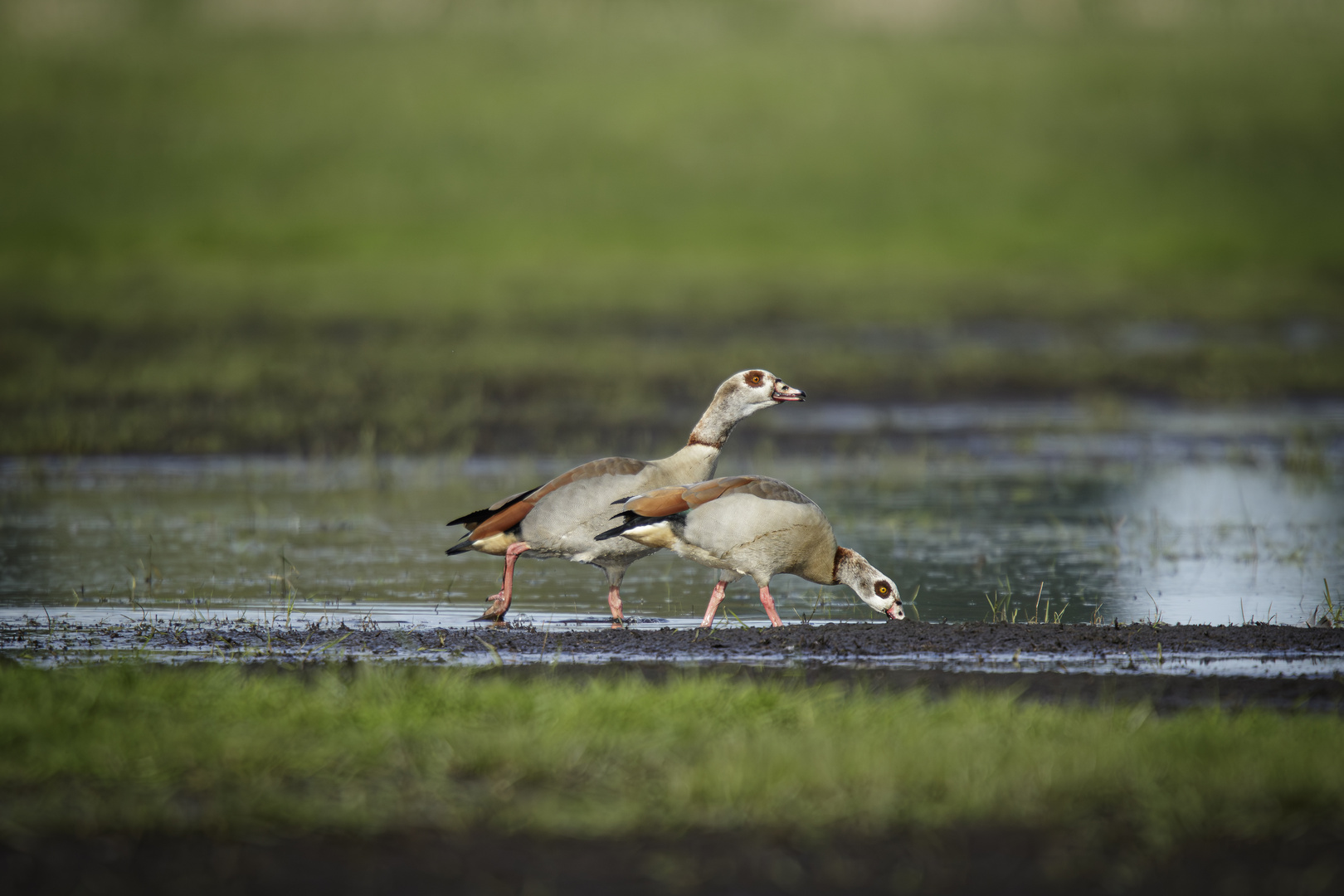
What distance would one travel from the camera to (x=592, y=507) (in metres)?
9.58

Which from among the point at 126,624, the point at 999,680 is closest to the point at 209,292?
the point at 126,624

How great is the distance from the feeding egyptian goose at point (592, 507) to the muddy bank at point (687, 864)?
4127 mm

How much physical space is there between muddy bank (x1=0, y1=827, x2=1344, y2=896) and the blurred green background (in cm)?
1396

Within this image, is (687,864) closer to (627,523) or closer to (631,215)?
(627,523)

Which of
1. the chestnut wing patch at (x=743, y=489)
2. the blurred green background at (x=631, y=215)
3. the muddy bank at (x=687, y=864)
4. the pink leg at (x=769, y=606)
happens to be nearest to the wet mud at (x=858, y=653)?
the pink leg at (x=769, y=606)

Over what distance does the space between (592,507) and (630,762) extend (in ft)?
11.7

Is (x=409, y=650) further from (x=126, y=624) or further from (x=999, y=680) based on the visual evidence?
(x=999, y=680)

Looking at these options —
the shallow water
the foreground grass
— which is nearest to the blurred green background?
the shallow water

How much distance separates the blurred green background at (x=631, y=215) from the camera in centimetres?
2477

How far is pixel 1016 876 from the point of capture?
5207mm

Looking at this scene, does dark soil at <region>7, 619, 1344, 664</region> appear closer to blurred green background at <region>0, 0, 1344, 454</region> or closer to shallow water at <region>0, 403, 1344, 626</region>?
shallow water at <region>0, 403, 1344, 626</region>

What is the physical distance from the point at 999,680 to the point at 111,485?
11.2m

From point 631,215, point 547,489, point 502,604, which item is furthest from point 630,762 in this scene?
point 631,215

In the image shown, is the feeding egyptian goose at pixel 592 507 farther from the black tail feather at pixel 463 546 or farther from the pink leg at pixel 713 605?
the pink leg at pixel 713 605
